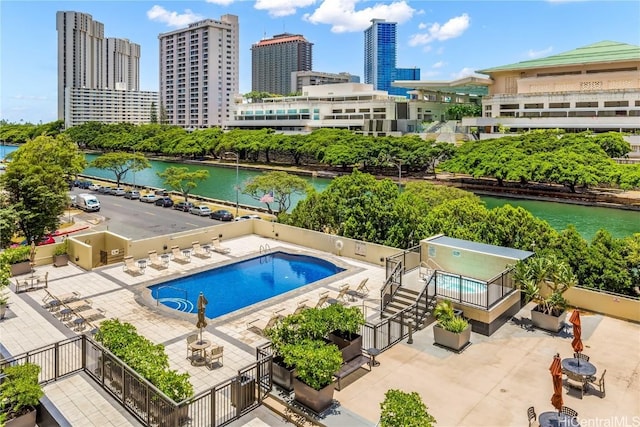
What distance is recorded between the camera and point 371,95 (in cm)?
11612

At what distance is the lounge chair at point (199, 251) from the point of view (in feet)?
80.9

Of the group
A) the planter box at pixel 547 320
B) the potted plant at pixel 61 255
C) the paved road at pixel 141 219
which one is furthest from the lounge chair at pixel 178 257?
the planter box at pixel 547 320

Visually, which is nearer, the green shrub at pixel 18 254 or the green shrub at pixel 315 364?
the green shrub at pixel 315 364

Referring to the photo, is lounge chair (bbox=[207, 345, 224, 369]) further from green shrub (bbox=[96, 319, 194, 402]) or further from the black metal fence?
green shrub (bbox=[96, 319, 194, 402])

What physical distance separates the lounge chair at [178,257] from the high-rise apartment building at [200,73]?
458 feet

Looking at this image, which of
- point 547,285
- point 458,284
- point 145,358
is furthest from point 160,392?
point 547,285

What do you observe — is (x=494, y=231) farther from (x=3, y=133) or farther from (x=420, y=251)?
(x=3, y=133)

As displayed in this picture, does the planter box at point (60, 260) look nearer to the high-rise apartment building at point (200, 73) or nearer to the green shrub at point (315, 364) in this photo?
the green shrub at point (315, 364)

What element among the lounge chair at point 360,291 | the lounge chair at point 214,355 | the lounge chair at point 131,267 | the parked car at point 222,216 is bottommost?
the lounge chair at point 214,355

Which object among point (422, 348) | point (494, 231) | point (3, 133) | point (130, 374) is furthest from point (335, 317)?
point (3, 133)

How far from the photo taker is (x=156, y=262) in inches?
897

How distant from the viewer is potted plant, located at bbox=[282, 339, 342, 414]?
9.82 meters

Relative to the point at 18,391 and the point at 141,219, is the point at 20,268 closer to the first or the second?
the point at 18,391

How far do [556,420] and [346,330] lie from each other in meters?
4.70
